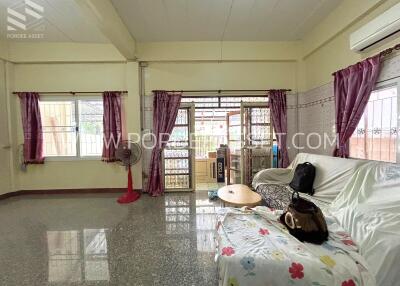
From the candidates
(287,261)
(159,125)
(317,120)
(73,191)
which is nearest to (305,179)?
(317,120)

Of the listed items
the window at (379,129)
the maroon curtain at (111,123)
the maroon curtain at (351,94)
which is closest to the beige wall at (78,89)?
the maroon curtain at (111,123)

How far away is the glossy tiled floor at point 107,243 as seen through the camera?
1.77 meters

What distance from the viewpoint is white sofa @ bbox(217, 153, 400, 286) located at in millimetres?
1240

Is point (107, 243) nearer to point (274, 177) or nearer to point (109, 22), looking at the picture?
point (274, 177)

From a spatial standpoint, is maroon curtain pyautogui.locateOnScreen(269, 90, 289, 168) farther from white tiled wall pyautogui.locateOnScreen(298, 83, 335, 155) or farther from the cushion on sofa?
the cushion on sofa

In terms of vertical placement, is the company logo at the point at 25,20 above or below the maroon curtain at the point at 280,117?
above

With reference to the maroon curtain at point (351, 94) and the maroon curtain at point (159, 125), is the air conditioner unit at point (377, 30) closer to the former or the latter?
the maroon curtain at point (351, 94)

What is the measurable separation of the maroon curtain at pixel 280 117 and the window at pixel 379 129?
130cm

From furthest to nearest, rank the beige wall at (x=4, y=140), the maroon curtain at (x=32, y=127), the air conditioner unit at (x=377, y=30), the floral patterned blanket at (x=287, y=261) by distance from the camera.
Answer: the maroon curtain at (x=32, y=127) < the beige wall at (x=4, y=140) < the air conditioner unit at (x=377, y=30) < the floral patterned blanket at (x=287, y=261)

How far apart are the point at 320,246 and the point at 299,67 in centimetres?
353

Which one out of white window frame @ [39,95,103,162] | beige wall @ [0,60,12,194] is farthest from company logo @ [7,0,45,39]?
white window frame @ [39,95,103,162]

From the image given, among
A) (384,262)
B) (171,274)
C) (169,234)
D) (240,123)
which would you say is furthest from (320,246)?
(240,123)

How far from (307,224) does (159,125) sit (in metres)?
3.07

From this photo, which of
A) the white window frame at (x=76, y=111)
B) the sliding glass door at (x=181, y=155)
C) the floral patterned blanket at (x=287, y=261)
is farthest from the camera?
the sliding glass door at (x=181, y=155)
